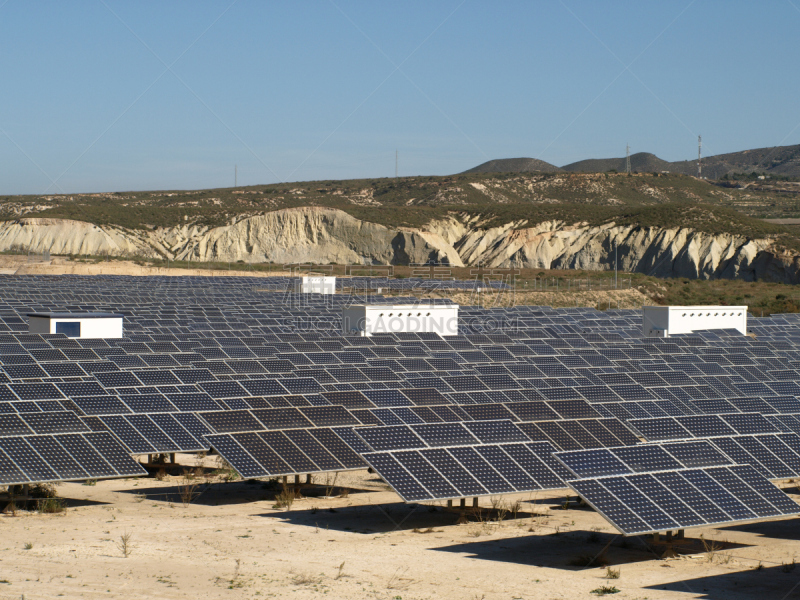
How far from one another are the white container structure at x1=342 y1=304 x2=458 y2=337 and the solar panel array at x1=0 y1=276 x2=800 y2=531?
2409mm

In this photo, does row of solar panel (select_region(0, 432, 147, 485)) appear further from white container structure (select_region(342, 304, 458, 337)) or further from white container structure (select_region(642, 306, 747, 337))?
white container structure (select_region(642, 306, 747, 337))

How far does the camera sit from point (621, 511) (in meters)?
10.3

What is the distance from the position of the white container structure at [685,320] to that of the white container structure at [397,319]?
10.2m

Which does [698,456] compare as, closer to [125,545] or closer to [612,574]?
[612,574]

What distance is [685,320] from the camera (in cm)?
3838

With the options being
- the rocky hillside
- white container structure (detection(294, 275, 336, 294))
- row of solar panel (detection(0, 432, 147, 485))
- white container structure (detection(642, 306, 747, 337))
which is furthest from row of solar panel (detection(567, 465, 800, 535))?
the rocky hillside

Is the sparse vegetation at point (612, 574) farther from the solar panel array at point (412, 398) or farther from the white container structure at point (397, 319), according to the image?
the white container structure at point (397, 319)

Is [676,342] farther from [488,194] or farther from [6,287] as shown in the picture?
[488,194]

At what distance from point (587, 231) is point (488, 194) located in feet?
154

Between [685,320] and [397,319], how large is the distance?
14.1 metres

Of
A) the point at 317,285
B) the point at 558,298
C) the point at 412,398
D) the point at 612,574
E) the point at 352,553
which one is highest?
the point at 317,285

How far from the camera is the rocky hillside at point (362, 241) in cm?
10069

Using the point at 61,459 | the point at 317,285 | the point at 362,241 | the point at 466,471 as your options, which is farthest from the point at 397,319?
the point at 362,241

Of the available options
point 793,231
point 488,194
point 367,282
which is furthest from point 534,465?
point 488,194
